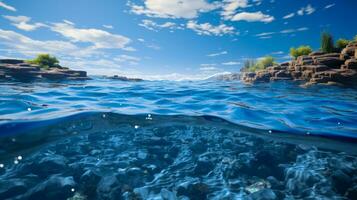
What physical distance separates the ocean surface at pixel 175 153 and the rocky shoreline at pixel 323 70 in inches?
521

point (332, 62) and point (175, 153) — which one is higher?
point (332, 62)

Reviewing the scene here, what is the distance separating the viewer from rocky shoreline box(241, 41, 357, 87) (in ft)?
57.1

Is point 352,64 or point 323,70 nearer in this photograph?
point 352,64

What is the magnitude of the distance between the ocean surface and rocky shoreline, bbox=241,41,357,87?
13234 millimetres

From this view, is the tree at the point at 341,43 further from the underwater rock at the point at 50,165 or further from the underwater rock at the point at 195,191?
the underwater rock at the point at 50,165

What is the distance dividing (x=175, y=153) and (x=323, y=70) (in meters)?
22.3

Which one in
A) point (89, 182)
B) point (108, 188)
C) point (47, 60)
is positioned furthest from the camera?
point (47, 60)

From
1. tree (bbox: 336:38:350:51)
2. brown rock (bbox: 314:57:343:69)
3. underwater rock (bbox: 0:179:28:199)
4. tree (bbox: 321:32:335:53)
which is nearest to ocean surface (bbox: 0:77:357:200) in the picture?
underwater rock (bbox: 0:179:28:199)

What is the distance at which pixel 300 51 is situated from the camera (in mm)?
32969

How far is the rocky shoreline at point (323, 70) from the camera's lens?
57.1 ft

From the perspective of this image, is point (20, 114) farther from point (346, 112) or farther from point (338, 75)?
point (338, 75)

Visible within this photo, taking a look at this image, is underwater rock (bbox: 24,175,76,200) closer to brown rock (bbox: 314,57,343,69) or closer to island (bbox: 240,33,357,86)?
island (bbox: 240,33,357,86)

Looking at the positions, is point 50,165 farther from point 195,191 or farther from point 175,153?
point 195,191

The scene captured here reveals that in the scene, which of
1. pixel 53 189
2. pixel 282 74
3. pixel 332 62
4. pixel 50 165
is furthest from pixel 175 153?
pixel 332 62
